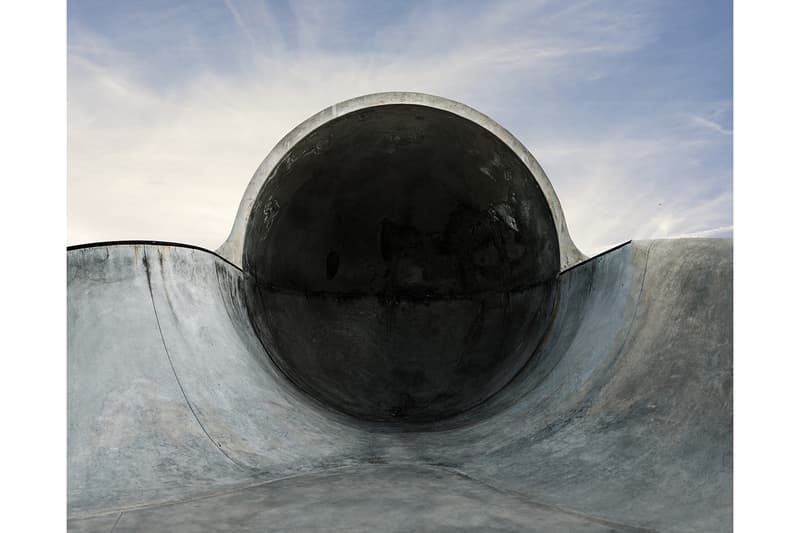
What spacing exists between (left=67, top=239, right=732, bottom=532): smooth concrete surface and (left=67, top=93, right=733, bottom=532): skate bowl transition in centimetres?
2

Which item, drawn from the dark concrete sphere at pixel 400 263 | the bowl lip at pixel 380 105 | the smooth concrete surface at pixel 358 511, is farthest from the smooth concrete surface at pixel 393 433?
the dark concrete sphere at pixel 400 263

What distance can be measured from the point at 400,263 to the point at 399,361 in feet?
5.53

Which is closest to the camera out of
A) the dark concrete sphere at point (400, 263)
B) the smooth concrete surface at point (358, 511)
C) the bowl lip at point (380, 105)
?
the smooth concrete surface at point (358, 511)

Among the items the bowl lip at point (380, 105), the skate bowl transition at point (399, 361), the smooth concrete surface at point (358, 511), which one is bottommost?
the smooth concrete surface at point (358, 511)

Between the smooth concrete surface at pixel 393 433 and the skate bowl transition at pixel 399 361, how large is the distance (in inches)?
0.7

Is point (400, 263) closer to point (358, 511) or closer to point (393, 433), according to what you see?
point (393, 433)

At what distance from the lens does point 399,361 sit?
8.14 metres

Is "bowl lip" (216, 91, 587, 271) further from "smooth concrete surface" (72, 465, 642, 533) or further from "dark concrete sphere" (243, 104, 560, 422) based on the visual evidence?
"smooth concrete surface" (72, 465, 642, 533)

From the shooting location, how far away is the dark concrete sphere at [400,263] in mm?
6820

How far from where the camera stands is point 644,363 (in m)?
4.59

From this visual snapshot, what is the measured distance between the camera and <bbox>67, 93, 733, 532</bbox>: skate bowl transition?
12.1ft

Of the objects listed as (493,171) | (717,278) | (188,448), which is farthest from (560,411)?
(493,171)

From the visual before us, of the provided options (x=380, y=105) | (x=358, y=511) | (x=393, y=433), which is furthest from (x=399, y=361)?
(x=358, y=511)

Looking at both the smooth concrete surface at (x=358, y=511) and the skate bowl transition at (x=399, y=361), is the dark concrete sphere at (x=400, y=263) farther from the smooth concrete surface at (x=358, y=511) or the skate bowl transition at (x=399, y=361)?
the smooth concrete surface at (x=358, y=511)
